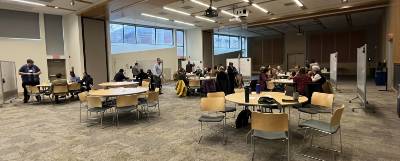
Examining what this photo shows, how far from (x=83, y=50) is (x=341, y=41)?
62.5 feet

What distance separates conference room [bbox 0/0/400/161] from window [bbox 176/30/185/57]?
78 millimetres

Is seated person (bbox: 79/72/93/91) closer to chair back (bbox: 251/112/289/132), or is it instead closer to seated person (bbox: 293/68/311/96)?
seated person (bbox: 293/68/311/96)

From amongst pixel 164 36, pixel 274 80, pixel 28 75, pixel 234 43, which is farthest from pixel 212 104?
pixel 234 43

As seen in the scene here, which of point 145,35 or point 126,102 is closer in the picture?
point 126,102

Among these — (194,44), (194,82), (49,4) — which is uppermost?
(49,4)

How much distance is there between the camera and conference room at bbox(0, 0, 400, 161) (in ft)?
12.3

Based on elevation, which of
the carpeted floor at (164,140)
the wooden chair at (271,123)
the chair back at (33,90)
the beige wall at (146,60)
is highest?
the beige wall at (146,60)

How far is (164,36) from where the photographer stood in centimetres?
1709

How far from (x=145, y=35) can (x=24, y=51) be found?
268 inches

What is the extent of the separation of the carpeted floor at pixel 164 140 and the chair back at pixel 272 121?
1.97 feet

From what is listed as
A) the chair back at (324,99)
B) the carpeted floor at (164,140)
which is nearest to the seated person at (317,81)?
the carpeted floor at (164,140)

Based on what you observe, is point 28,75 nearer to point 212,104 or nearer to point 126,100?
point 126,100

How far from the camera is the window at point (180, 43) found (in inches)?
699

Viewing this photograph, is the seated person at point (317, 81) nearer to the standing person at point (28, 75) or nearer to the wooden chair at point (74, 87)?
the wooden chair at point (74, 87)
